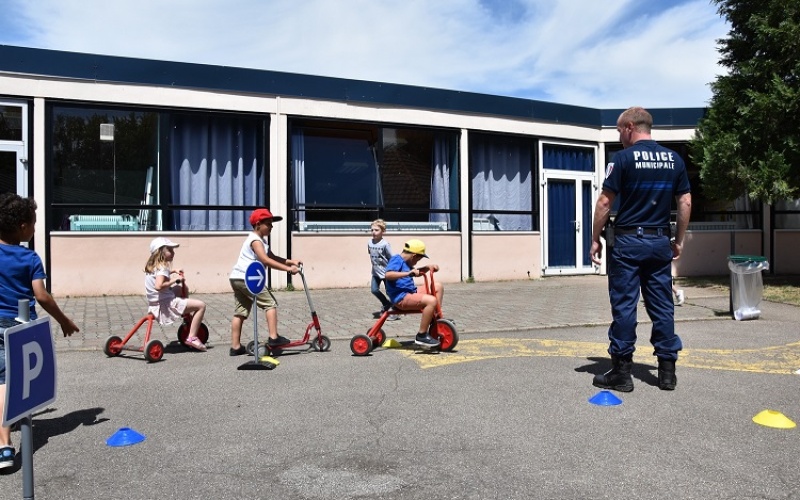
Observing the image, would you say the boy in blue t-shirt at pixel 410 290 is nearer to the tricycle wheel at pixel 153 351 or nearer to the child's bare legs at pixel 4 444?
the tricycle wheel at pixel 153 351

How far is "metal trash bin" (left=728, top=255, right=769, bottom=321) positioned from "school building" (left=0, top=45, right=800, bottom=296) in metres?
6.58

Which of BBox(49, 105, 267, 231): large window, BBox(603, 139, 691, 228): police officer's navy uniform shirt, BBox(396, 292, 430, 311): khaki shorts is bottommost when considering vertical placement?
BBox(396, 292, 430, 311): khaki shorts

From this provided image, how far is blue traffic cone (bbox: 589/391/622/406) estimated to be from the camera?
16.2ft

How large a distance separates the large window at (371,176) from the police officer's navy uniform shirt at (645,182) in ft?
30.2

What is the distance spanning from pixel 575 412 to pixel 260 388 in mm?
2615

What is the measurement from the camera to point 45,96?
1190 cm

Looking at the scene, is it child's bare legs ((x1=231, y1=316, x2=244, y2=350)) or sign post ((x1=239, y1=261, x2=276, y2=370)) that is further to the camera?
child's bare legs ((x1=231, y1=316, x2=244, y2=350))

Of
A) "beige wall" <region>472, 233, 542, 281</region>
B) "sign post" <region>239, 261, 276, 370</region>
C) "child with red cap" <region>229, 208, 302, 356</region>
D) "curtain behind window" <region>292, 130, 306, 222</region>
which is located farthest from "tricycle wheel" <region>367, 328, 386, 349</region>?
"beige wall" <region>472, 233, 542, 281</region>

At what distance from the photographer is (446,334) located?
718 cm

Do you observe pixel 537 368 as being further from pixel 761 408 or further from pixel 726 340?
pixel 726 340

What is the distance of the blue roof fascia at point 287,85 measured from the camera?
39.2 feet

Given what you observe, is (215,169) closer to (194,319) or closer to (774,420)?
(194,319)

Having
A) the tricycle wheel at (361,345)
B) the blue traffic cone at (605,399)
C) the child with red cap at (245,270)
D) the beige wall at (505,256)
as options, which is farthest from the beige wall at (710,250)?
the blue traffic cone at (605,399)

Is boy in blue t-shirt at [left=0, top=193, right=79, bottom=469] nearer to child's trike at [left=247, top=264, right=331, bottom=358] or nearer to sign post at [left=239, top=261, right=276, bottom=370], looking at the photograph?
sign post at [left=239, top=261, right=276, bottom=370]
